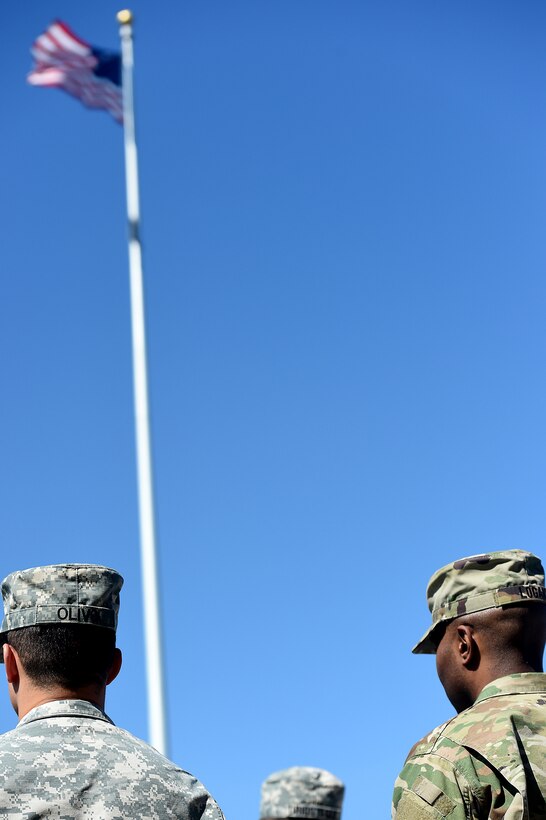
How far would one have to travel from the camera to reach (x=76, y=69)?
21141 mm

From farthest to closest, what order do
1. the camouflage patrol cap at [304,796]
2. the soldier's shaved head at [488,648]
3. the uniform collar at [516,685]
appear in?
the camouflage patrol cap at [304,796], the soldier's shaved head at [488,648], the uniform collar at [516,685]

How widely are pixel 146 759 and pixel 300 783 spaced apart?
2.94 m

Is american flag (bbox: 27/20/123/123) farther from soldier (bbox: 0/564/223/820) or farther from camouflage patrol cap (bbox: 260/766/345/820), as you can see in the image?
soldier (bbox: 0/564/223/820)

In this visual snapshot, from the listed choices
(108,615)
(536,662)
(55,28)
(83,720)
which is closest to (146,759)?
(83,720)

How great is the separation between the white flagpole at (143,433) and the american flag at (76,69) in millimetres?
704

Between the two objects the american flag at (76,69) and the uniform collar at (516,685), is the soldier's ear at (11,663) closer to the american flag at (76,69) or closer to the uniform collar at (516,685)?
the uniform collar at (516,685)

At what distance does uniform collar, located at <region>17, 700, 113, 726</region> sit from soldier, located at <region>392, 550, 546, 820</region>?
3.69 feet

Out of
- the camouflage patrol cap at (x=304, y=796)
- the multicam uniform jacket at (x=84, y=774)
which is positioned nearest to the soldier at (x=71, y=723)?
the multicam uniform jacket at (x=84, y=774)

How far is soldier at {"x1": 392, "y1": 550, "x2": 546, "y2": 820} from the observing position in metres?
3.80

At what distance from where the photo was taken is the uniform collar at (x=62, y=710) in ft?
11.3

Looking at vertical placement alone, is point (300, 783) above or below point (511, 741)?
below

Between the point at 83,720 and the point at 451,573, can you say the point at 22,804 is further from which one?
the point at 451,573

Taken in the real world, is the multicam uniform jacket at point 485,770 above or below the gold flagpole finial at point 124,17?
below

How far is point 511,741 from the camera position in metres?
3.87
